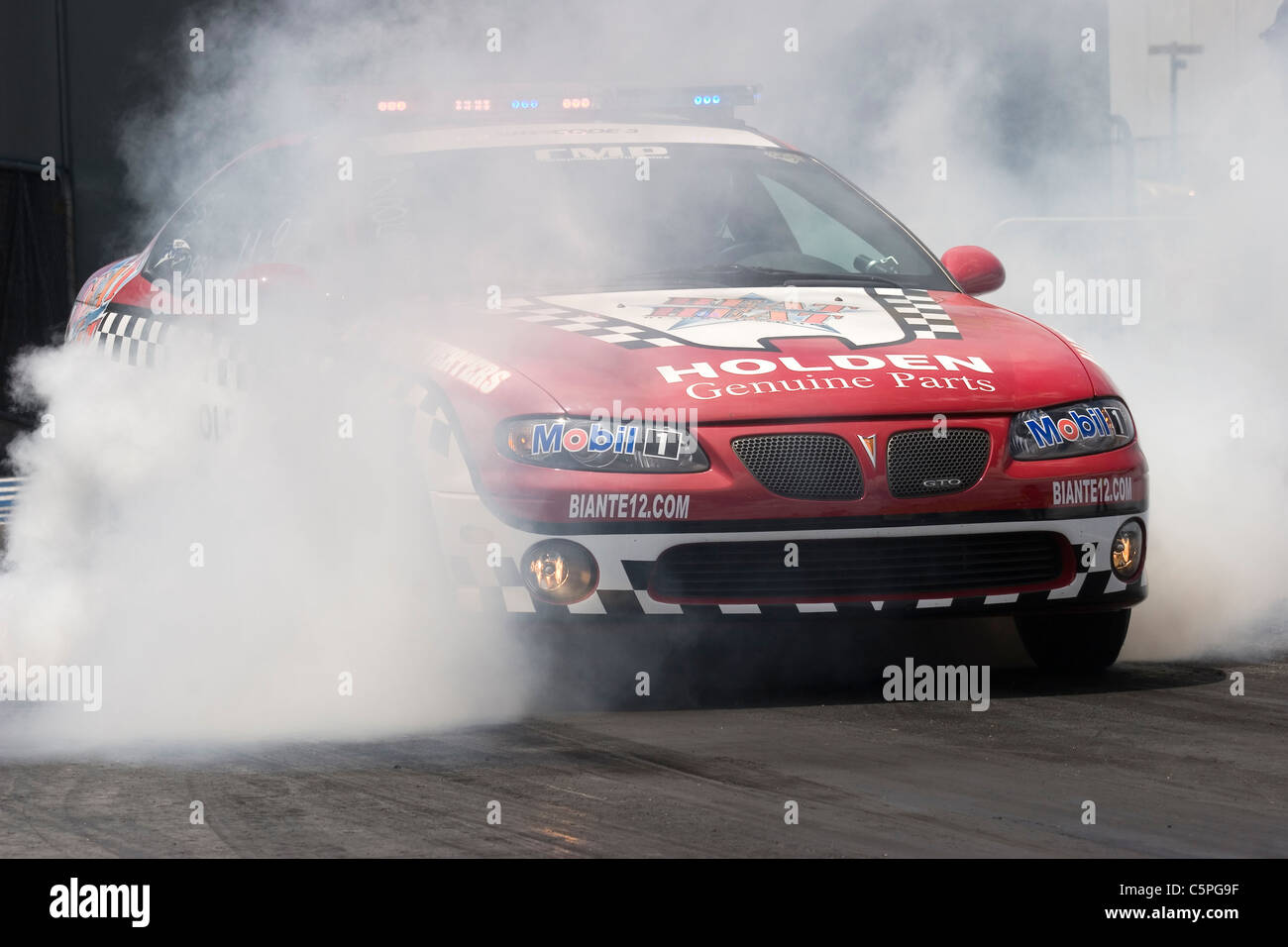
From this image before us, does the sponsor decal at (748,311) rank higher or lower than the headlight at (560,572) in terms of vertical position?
higher

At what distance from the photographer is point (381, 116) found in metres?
6.60

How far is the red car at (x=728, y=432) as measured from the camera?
193 inches

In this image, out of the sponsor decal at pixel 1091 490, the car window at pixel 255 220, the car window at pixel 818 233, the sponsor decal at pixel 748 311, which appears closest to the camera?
the sponsor decal at pixel 1091 490

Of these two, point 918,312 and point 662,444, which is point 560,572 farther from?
point 918,312

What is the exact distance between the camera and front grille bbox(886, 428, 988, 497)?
5016mm

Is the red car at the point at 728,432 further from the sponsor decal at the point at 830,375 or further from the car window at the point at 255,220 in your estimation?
the car window at the point at 255,220

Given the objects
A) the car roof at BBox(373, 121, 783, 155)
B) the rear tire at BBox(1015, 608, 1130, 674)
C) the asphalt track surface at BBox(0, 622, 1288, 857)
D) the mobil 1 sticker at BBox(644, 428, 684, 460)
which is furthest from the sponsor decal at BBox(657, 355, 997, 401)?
the car roof at BBox(373, 121, 783, 155)

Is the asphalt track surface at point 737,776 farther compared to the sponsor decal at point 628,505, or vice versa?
the sponsor decal at point 628,505

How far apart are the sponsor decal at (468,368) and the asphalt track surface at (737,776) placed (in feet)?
2.11

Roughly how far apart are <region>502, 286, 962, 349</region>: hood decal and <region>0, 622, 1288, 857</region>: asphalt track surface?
2.50 ft

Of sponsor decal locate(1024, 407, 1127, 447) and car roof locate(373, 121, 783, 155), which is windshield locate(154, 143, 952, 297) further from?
sponsor decal locate(1024, 407, 1127, 447)


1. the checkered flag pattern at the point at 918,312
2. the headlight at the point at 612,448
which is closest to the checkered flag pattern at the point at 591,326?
the headlight at the point at 612,448
